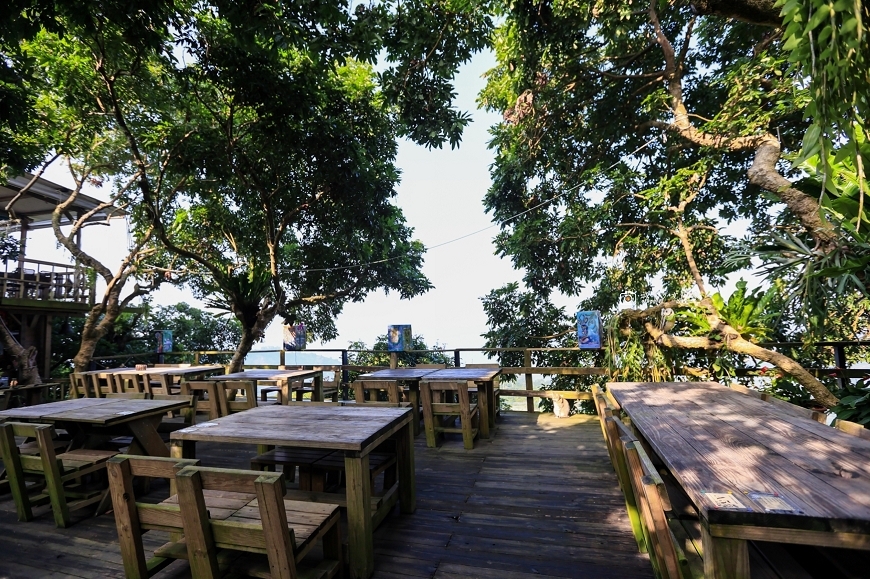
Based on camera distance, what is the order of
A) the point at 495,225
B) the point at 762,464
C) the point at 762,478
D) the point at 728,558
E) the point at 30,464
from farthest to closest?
the point at 495,225 → the point at 30,464 → the point at 762,464 → the point at 762,478 → the point at 728,558

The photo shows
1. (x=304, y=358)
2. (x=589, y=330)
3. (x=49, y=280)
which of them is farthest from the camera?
(x=49, y=280)

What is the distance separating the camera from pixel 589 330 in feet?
17.5

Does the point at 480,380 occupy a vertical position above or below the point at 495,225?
below

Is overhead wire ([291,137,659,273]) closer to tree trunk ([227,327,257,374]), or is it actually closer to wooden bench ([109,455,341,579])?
tree trunk ([227,327,257,374])

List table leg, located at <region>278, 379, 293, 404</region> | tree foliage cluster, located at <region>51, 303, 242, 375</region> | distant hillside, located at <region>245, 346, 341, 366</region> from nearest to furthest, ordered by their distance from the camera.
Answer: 1. table leg, located at <region>278, 379, 293, 404</region>
2. distant hillside, located at <region>245, 346, 341, 366</region>
3. tree foliage cluster, located at <region>51, 303, 242, 375</region>

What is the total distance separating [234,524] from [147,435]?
1.98 meters

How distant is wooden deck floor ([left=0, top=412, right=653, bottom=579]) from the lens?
2033 millimetres

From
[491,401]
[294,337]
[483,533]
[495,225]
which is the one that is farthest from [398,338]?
[483,533]

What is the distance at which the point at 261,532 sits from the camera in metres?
1.54

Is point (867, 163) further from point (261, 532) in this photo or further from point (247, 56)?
point (247, 56)

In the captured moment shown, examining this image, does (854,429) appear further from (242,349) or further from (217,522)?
(242,349)

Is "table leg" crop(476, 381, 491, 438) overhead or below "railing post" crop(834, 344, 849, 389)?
below

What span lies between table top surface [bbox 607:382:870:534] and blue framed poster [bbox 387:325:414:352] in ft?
14.4

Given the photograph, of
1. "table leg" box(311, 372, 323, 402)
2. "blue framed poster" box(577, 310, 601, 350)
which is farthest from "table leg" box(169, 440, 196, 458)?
"blue framed poster" box(577, 310, 601, 350)
